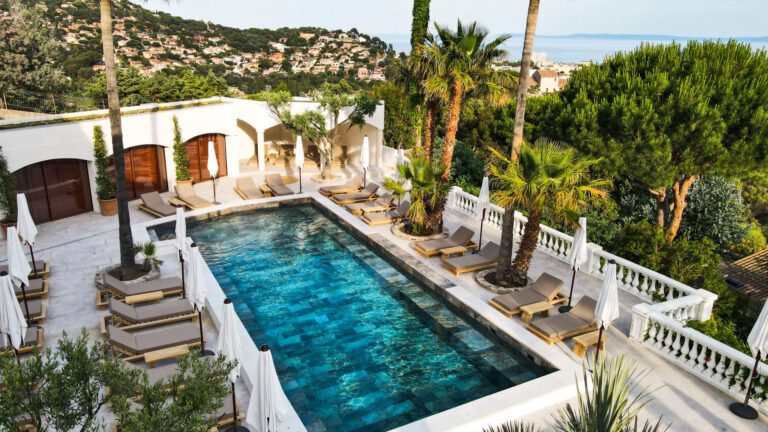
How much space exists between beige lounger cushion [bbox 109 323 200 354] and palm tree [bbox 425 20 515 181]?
919 centimetres

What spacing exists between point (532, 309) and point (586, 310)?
3.80 ft

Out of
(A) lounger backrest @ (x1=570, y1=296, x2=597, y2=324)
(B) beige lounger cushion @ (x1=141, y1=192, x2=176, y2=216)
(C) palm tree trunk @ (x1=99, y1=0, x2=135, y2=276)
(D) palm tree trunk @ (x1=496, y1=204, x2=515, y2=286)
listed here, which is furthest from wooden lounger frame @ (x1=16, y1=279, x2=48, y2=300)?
(A) lounger backrest @ (x1=570, y1=296, x2=597, y2=324)

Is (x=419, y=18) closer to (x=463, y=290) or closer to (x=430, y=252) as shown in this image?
(x=430, y=252)

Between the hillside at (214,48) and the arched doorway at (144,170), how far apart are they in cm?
2229

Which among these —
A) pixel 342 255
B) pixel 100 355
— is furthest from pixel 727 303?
pixel 100 355

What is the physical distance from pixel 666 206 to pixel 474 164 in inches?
324

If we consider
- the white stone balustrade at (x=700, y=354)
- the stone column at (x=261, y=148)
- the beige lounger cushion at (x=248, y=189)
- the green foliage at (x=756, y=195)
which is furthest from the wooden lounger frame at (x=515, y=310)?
the green foliage at (x=756, y=195)

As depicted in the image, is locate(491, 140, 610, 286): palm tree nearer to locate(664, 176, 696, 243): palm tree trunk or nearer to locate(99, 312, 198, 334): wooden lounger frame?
locate(99, 312, 198, 334): wooden lounger frame

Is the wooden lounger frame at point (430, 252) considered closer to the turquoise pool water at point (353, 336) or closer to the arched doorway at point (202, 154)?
→ the turquoise pool water at point (353, 336)

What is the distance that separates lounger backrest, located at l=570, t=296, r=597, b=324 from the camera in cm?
1136

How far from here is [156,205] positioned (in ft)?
65.2

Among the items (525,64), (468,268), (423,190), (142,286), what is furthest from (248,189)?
(525,64)

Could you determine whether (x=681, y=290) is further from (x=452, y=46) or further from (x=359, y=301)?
(x=452, y=46)

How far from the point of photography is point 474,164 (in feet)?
81.6
